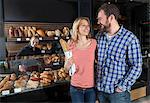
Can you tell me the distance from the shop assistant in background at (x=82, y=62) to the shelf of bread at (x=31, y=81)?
921 millimetres

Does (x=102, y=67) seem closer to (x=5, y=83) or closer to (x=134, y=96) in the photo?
(x=5, y=83)

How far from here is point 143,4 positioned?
4145 mm

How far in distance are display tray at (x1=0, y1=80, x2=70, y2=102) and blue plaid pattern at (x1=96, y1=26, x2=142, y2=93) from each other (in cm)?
123

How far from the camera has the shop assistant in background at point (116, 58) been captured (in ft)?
5.72

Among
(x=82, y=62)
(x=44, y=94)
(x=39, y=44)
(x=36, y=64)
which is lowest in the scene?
(x=44, y=94)

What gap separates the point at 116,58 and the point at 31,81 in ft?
4.62

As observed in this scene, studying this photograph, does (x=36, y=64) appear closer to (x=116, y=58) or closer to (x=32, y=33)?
(x=32, y=33)

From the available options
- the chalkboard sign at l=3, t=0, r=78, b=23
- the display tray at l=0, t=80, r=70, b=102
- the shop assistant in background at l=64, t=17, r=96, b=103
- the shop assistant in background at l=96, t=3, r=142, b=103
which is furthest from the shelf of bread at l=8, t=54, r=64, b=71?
the shop assistant in background at l=96, t=3, r=142, b=103

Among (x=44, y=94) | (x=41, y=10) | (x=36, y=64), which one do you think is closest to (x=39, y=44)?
(x=36, y=64)

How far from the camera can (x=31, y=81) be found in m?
2.84

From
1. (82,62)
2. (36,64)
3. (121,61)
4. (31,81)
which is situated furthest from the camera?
(36,64)

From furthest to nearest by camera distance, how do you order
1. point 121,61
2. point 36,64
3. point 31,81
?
point 36,64, point 31,81, point 121,61

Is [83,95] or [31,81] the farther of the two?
[31,81]

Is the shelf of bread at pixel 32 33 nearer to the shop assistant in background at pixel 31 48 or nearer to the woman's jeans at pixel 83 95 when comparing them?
the shop assistant in background at pixel 31 48
